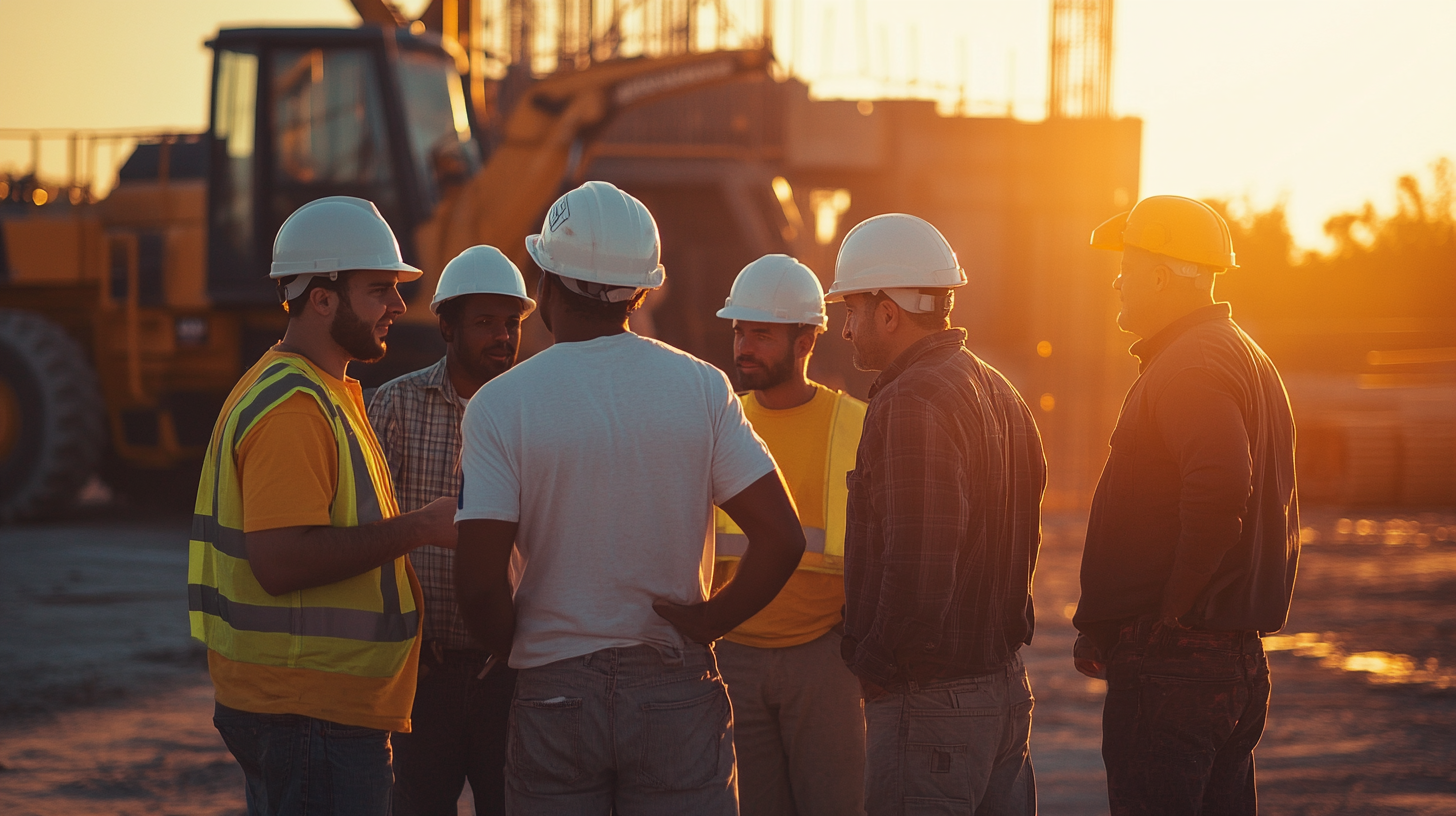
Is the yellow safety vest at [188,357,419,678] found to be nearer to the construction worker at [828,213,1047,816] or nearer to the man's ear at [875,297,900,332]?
the construction worker at [828,213,1047,816]

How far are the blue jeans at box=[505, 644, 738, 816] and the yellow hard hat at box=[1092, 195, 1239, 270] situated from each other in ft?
5.84

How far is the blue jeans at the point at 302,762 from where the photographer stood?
2.85 m

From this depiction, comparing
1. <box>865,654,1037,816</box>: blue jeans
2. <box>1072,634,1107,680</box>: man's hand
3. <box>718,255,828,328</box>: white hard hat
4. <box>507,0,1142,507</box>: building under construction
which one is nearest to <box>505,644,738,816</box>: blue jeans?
<box>865,654,1037,816</box>: blue jeans

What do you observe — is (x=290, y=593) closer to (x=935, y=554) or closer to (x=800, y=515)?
(x=935, y=554)

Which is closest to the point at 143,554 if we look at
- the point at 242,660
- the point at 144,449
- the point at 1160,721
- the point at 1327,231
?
the point at 144,449

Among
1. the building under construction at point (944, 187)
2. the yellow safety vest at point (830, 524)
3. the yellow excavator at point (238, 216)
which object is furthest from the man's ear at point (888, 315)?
the building under construction at point (944, 187)

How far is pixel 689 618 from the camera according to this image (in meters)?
2.75

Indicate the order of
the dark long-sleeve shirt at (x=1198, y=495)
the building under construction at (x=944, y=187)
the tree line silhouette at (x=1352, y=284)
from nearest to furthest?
the dark long-sleeve shirt at (x=1198, y=495) < the building under construction at (x=944, y=187) < the tree line silhouette at (x=1352, y=284)

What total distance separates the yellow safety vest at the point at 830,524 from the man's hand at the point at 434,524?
43.2 inches

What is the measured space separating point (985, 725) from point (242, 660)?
1.73 metres

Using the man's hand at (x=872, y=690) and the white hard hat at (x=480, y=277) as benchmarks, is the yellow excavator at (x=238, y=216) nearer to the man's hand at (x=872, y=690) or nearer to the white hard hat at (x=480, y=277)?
the white hard hat at (x=480, y=277)

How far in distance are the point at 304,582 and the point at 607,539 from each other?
68 centimetres

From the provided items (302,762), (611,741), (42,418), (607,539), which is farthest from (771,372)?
(42,418)

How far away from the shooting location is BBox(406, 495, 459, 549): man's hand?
9.63 feet
